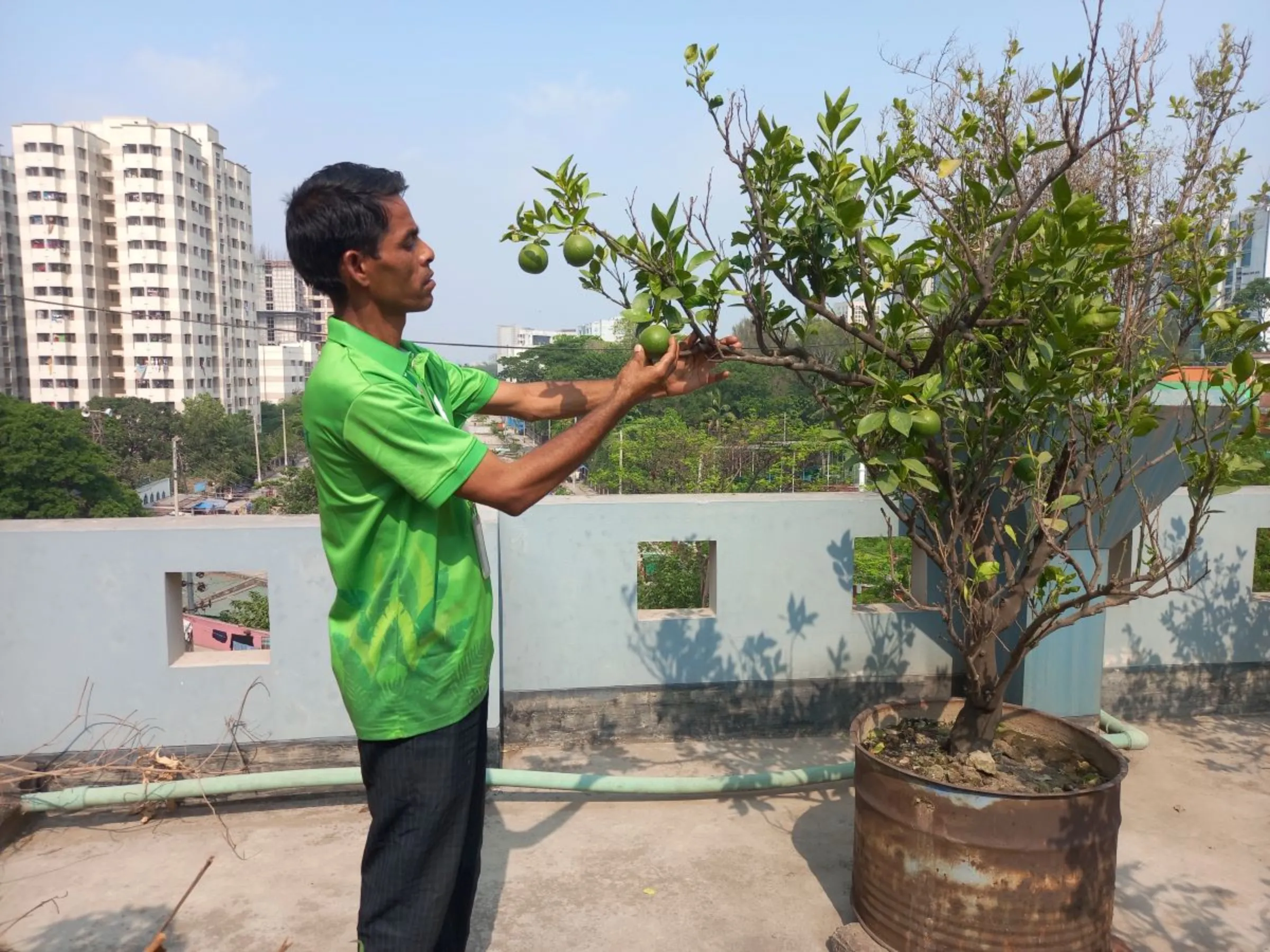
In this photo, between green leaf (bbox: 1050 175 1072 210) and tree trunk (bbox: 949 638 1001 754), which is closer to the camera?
green leaf (bbox: 1050 175 1072 210)

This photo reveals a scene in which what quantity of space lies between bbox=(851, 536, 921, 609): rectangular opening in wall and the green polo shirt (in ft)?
4.74

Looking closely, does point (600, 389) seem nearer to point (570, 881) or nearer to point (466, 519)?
point (466, 519)

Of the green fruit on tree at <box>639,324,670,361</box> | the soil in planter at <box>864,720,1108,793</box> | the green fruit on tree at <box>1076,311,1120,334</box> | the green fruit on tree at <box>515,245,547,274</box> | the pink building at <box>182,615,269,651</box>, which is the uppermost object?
the green fruit on tree at <box>515,245,547,274</box>

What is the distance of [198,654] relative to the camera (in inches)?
142

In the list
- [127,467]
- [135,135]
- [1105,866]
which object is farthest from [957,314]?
[135,135]

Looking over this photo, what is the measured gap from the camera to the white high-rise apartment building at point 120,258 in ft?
194

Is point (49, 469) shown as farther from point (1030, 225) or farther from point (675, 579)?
point (1030, 225)

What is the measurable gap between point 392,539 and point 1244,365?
1.82 metres

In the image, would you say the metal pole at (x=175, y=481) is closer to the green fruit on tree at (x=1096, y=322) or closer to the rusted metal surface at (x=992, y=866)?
the rusted metal surface at (x=992, y=866)

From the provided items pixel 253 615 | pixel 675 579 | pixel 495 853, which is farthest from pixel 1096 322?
pixel 253 615

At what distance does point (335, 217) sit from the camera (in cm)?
170

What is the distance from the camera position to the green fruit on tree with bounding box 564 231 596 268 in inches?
77.9

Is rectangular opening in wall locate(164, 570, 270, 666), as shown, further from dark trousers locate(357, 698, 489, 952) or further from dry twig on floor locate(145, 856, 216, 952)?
dark trousers locate(357, 698, 489, 952)

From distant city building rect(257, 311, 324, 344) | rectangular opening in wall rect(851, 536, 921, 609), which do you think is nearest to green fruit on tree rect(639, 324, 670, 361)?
rectangular opening in wall rect(851, 536, 921, 609)
